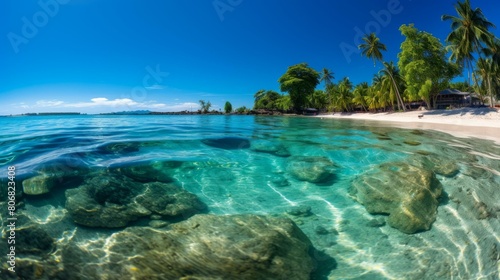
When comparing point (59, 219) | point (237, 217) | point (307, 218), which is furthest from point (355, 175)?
point (59, 219)

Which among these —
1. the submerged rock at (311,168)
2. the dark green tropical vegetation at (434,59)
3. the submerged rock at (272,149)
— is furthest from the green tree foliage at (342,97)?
the submerged rock at (311,168)

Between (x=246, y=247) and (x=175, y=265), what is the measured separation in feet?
2.89

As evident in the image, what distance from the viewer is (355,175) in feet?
20.1

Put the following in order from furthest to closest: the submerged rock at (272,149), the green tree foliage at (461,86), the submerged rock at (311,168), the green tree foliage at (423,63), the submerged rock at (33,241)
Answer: the green tree foliage at (461,86)
the green tree foliage at (423,63)
the submerged rock at (272,149)
the submerged rock at (311,168)
the submerged rock at (33,241)

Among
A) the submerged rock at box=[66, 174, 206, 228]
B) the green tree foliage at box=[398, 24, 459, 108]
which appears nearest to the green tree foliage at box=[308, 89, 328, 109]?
the green tree foliage at box=[398, 24, 459, 108]

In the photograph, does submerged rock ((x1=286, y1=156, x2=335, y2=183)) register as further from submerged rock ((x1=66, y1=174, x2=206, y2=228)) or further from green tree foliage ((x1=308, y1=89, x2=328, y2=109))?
green tree foliage ((x1=308, y1=89, x2=328, y2=109))

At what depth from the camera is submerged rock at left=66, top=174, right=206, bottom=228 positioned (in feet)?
12.9

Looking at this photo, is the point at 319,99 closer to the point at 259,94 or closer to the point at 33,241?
the point at 259,94

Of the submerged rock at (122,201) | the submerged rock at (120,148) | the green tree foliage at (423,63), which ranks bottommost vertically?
the submerged rock at (122,201)

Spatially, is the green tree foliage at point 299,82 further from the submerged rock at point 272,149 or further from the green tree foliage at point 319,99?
the submerged rock at point 272,149

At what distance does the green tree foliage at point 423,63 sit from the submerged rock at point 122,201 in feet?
133

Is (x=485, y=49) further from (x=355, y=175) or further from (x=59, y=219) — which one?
(x=59, y=219)

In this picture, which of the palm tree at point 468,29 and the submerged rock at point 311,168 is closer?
the submerged rock at point 311,168

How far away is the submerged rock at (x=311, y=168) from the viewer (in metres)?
5.94
